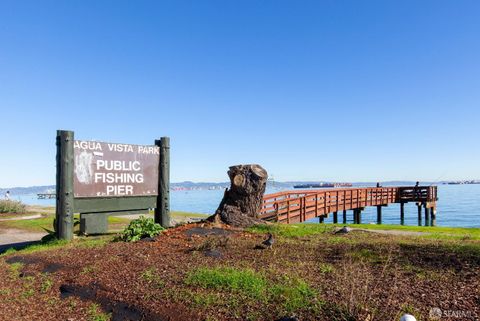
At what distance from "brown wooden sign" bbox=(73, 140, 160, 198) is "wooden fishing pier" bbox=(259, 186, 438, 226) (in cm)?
715

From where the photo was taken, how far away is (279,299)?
4477 mm

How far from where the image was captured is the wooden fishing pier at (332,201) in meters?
19.7

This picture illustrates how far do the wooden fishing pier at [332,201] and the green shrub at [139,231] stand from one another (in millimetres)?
8162

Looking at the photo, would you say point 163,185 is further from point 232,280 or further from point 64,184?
point 232,280

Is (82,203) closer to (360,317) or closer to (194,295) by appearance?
(194,295)

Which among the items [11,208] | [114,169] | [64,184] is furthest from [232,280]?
[11,208]

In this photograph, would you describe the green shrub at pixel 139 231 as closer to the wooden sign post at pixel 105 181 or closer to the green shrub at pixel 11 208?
the wooden sign post at pixel 105 181

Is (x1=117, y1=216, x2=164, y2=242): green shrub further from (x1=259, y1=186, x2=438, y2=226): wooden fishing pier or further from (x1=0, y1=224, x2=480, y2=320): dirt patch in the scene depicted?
(x1=259, y1=186, x2=438, y2=226): wooden fishing pier

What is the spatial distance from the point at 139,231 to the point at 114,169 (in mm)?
2205

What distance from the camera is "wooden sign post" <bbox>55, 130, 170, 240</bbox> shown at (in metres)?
9.78

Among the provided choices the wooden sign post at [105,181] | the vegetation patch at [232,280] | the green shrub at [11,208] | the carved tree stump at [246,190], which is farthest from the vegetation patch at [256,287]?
the green shrub at [11,208]

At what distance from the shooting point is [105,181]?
10555 mm

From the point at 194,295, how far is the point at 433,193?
37.6m

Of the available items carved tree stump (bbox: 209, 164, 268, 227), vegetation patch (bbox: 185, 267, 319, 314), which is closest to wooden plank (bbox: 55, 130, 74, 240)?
carved tree stump (bbox: 209, 164, 268, 227)
